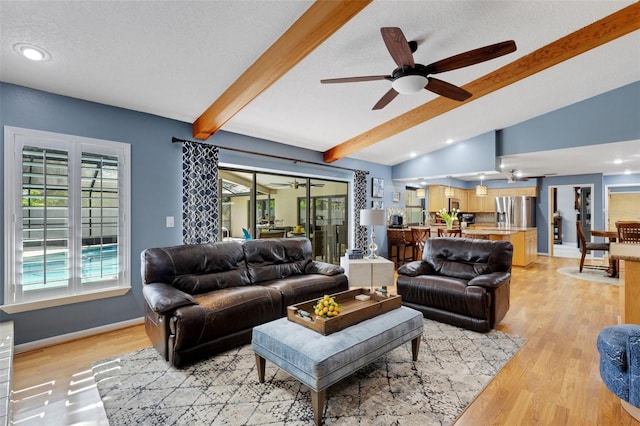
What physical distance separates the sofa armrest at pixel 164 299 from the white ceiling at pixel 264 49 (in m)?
2.12

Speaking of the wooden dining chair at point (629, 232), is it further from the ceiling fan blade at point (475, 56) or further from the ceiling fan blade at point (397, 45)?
the ceiling fan blade at point (397, 45)

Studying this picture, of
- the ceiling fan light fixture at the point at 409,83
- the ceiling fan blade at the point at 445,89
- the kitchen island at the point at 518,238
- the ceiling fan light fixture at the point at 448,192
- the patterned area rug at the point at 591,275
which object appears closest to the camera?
the ceiling fan light fixture at the point at 409,83

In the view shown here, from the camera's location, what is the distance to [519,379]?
2.45m

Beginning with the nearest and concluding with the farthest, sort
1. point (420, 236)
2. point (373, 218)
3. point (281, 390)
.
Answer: point (281, 390)
point (373, 218)
point (420, 236)

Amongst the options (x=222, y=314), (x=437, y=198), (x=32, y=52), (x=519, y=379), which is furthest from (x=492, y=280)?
(x=437, y=198)

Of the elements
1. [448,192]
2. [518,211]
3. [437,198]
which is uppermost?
[448,192]

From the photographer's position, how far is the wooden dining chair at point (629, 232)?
497cm

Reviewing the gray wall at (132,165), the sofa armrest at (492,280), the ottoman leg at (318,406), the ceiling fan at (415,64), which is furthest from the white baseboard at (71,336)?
the sofa armrest at (492,280)

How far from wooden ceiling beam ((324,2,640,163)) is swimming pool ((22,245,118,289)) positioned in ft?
14.2

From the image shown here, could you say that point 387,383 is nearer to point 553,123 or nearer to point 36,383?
point 36,383

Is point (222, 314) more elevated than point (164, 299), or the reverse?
point (164, 299)

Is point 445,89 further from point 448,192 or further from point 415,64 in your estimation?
point 448,192

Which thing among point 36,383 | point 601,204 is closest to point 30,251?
point 36,383

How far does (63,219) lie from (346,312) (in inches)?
121
